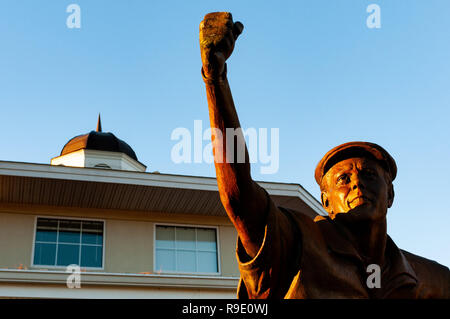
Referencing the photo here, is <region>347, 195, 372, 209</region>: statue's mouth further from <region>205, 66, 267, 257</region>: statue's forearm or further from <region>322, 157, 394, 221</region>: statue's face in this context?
<region>205, 66, 267, 257</region>: statue's forearm

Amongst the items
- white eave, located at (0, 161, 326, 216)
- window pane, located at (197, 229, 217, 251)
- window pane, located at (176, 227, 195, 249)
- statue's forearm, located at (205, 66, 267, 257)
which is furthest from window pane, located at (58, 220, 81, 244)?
statue's forearm, located at (205, 66, 267, 257)

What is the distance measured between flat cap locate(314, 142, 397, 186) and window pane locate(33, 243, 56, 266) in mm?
16128

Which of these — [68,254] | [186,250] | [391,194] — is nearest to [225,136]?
[391,194]

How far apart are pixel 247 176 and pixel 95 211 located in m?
17.6

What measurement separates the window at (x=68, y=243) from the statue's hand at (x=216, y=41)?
652 inches

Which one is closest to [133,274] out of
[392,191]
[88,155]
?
[88,155]

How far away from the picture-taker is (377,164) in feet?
10.1

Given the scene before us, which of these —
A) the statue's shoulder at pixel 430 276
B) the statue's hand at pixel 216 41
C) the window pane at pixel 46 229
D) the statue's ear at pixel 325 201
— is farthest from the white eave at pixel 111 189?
the statue's hand at pixel 216 41

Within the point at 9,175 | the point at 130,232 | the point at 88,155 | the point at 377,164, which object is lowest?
the point at 377,164

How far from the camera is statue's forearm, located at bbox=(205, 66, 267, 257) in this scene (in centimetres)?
248
